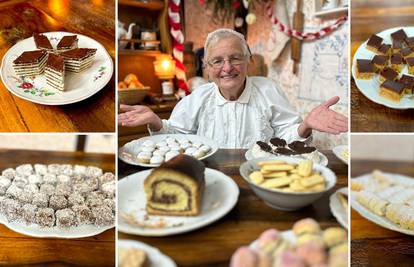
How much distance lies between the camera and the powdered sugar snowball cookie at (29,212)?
1188 millimetres

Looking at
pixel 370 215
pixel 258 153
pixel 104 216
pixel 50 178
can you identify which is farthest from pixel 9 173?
pixel 370 215

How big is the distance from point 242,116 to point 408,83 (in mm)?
461

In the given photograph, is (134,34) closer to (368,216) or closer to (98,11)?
(98,11)

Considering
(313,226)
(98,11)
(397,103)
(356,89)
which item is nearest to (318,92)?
(356,89)

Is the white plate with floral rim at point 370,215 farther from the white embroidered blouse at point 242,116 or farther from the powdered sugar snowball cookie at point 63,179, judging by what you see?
the powdered sugar snowball cookie at point 63,179

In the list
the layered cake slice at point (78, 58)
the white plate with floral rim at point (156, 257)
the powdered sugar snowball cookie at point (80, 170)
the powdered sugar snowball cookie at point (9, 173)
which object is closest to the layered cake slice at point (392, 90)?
the white plate with floral rim at point (156, 257)

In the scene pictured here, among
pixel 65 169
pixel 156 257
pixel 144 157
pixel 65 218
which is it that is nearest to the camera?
pixel 156 257

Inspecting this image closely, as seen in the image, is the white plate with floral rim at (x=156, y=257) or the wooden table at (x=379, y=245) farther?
the wooden table at (x=379, y=245)

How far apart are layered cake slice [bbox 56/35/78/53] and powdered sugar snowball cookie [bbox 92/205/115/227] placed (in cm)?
48

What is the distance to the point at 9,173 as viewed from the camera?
1282 millimetres

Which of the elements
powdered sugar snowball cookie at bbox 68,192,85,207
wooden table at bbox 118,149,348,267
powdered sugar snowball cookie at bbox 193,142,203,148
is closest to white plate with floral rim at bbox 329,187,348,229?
wooden table at bbox 118,149,348,267

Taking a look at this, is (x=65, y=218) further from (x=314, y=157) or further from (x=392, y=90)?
(x=392, y=90)

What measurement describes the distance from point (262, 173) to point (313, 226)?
184mm

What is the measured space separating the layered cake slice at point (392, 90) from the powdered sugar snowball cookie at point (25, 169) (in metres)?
1.13
